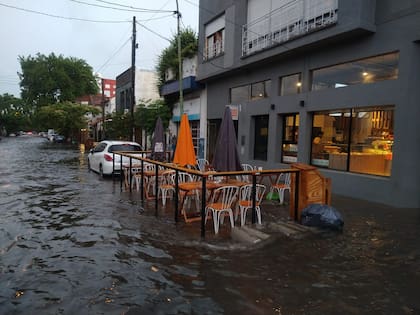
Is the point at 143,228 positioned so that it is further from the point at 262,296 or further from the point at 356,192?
the point at 356,192

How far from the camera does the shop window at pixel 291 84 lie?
12.8m

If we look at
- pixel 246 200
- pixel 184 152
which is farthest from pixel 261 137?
pixel 246 200

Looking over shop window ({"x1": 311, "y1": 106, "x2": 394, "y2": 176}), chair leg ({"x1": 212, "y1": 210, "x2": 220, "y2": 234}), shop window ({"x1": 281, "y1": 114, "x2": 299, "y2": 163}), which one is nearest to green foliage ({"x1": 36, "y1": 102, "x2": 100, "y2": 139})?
shop window ({"x1": 281, "y1": 114, "x2": 299, "y2": 163})

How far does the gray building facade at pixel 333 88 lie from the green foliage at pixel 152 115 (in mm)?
7277

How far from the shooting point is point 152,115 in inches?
912

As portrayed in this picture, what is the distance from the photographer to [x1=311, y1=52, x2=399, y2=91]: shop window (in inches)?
373

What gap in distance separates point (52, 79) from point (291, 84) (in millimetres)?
54299

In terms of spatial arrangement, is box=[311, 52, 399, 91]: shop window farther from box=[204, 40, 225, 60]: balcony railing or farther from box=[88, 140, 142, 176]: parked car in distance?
box=[88, 140, 142, 176]: parked car in distance

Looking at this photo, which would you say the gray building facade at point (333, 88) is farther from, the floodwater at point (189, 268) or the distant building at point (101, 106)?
the distant building at point (101, 106)

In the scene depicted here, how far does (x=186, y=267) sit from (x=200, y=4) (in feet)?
56.1

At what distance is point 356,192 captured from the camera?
10.2m

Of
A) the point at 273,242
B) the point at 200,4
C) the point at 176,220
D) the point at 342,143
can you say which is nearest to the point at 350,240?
the point at 273,242

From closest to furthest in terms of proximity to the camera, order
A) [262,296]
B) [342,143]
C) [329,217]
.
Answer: [262,296] < [329,217] < [342,143]

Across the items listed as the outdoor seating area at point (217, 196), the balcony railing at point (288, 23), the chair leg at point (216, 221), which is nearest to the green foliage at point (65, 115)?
the balcony railing at point (288, 23)
